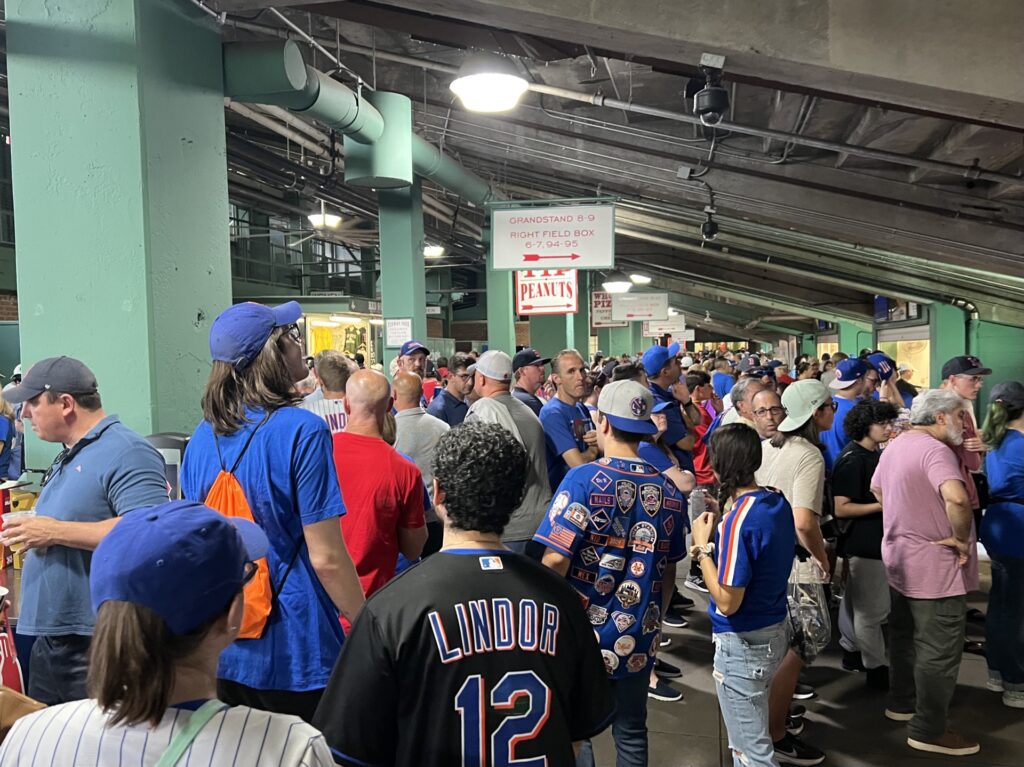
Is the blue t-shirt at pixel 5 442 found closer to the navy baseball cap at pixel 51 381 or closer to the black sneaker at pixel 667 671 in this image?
the navy baseball cap at pixel 51 381

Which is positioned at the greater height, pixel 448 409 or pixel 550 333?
pixel 550 333

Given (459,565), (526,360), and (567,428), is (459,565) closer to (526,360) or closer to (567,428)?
(567,428)

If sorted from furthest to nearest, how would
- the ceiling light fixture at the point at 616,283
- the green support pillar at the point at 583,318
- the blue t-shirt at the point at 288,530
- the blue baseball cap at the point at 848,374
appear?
the green support pillar at the point at 583,318 < the ceiling light fixture at the point at 616,283 < the blue baseball cap at the point at 848,374 < the blue t-shirt at the point at 288,530

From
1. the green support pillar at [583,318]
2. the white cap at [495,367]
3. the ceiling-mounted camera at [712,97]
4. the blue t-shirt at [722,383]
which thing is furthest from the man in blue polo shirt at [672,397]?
the green support pillar at [583,318]

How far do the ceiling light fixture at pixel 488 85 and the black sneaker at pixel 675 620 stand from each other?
4.22 m

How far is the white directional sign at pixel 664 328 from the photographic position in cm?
2627

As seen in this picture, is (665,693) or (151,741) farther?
(665,693)

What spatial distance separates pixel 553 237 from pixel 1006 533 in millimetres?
6823

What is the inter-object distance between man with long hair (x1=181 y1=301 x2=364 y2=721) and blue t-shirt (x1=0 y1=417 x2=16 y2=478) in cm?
565

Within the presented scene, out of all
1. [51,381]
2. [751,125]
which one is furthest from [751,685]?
[751,125]

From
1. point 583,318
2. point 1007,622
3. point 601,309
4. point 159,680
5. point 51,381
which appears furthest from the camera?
point 583,318

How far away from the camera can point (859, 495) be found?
495cm

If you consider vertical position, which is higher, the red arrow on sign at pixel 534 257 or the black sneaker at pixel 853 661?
the red arrow on sign at pixel 534 257

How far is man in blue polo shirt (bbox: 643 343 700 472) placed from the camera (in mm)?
5833
